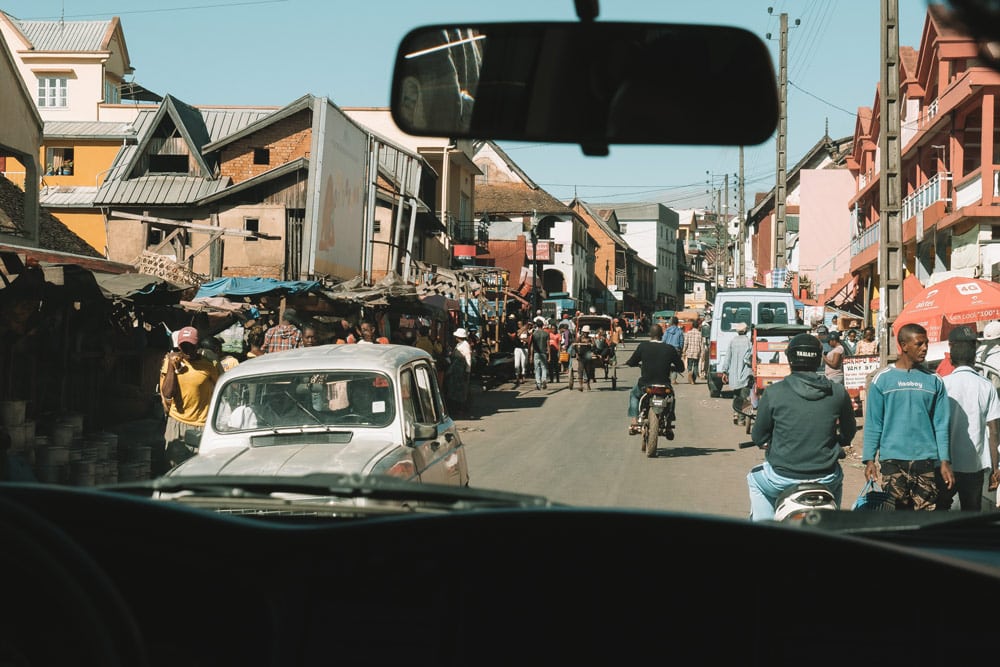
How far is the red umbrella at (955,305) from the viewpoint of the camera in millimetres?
10844

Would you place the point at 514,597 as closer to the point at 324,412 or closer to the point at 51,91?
the point at 324,412

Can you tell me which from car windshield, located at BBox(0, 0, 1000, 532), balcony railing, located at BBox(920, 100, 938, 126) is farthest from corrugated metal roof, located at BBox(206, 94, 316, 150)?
balcony railing, located at BBox(920, 100, 938, 126)

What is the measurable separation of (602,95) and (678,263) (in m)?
147

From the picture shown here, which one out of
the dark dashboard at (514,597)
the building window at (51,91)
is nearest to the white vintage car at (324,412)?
the dark dashboard at (514,597)

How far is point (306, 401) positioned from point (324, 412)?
17 centimetres

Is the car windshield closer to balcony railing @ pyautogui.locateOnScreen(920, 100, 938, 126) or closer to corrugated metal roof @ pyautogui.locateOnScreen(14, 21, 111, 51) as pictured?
balcony railing @ pyautogui.locateOnScreen(920, 100, 938, 126)

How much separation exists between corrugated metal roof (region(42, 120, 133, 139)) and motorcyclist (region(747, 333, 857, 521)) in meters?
42.9

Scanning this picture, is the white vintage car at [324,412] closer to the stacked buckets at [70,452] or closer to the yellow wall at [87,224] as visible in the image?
the stacked buckets at [70,452]

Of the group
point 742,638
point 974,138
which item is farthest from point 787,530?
point 974,138

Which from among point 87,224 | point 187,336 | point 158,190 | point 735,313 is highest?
point 158,190

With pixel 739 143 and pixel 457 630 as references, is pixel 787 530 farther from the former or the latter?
pixel 739 143

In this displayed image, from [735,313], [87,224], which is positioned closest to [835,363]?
[735,313]

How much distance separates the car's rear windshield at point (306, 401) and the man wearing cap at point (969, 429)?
4419mm

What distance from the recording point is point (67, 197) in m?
42.3
